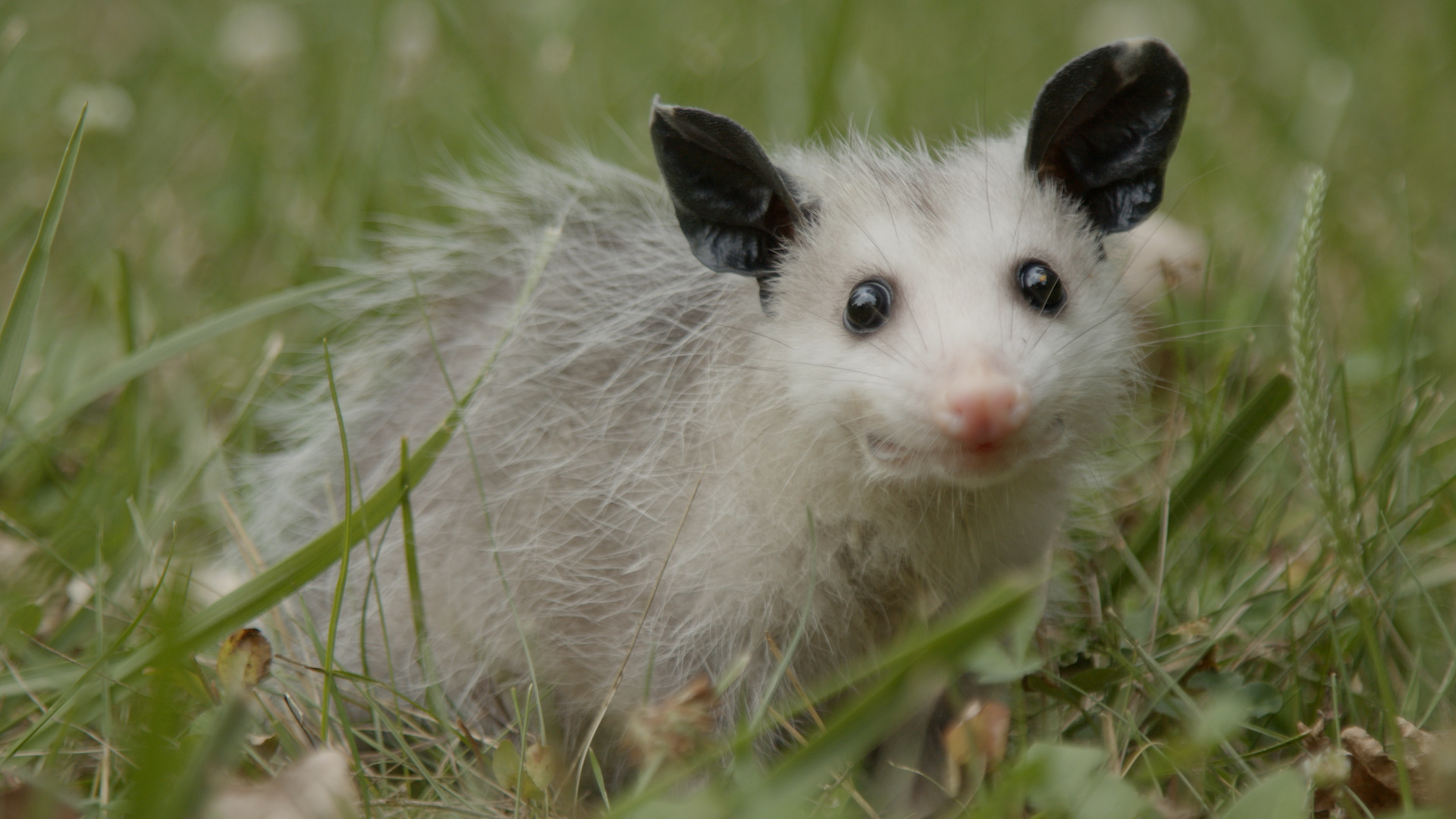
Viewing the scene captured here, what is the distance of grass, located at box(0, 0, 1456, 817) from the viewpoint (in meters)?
2.01

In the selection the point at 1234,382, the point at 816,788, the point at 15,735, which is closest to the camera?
the point at 816,788

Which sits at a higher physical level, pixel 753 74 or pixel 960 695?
pixel 753 74

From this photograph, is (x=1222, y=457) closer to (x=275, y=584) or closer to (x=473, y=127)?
(x=275, y=584)

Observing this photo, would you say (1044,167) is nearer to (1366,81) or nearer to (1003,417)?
(1003,417)

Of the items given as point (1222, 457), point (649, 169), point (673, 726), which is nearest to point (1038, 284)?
point (1222, 457)

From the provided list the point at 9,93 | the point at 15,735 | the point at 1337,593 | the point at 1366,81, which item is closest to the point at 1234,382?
the point at 1337,593

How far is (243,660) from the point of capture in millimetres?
2049

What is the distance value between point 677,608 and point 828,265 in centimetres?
68

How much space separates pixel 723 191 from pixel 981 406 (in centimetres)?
68

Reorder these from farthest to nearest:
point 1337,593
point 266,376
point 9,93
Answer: point 9,93
point 266,376
point 1337,593

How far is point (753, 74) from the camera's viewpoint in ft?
16.2

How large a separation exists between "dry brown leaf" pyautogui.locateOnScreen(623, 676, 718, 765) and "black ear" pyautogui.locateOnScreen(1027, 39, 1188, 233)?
3.73 feet

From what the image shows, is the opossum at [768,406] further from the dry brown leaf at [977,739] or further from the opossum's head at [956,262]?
the dry brown leaf at [977,739]

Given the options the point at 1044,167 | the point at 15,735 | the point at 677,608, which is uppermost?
the point at 1044,167
